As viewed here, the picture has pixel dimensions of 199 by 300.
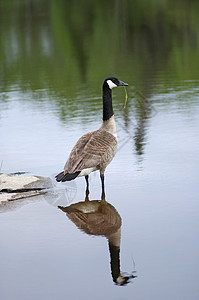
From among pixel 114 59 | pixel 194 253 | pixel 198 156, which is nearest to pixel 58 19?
pixel 114 59

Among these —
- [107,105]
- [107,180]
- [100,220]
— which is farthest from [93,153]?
[100,220]

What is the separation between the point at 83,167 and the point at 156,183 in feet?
3.95

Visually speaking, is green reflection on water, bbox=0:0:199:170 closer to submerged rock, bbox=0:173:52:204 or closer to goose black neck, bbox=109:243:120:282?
submerged rock, bbox=0:173:52:204

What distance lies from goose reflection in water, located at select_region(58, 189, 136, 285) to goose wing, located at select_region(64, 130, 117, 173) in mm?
489

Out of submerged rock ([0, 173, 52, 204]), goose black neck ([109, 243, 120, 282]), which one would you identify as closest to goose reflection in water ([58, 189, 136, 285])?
goose black neck ([109, 243, 120, 282])

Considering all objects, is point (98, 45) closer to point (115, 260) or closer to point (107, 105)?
point (107, 105)

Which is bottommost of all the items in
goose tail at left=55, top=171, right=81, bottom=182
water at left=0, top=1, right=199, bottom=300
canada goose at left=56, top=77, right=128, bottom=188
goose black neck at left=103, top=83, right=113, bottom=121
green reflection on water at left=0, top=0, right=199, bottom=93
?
green reflection on water at left=0, top=0, right=199, bottom=93

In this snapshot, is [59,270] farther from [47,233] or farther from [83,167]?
[83,167]

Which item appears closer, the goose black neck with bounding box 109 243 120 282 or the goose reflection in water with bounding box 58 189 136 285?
the goose black neck with bounding box 109 243 120 282

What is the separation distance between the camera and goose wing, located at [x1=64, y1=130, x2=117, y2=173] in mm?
8680

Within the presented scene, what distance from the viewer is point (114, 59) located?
2936 cm

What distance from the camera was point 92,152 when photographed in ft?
29.2

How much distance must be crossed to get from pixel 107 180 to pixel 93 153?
2.59 ft

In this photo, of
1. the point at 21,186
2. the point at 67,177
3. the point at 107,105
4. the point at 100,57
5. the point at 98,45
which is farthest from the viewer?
the point at 98,45
